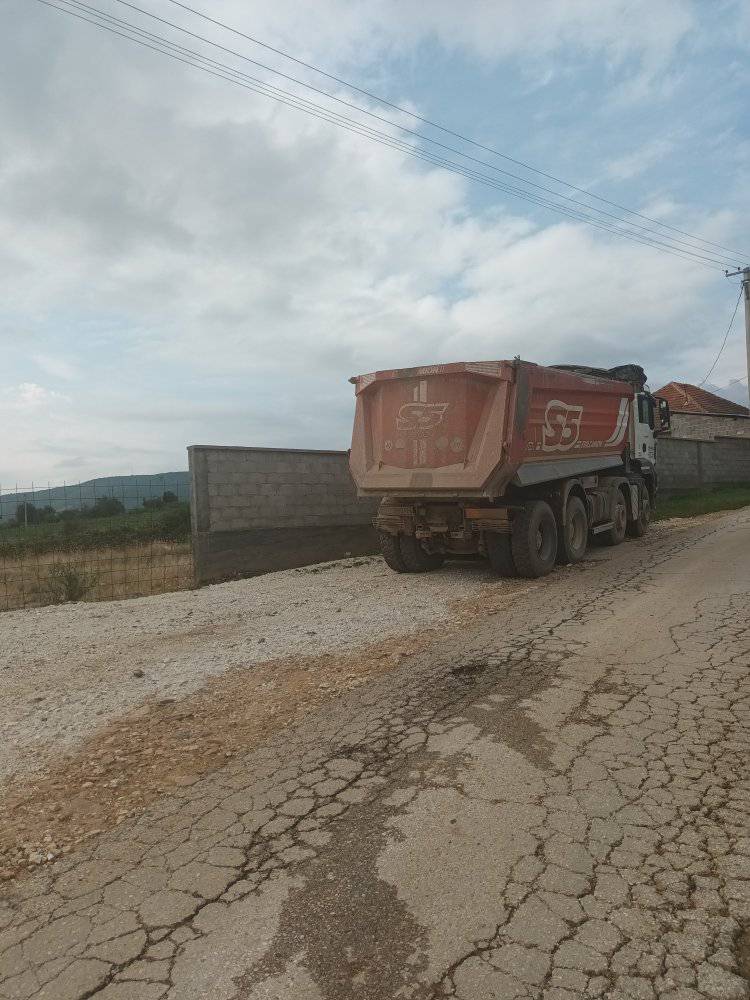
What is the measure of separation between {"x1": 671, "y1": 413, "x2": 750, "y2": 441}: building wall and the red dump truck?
26076 millimetres

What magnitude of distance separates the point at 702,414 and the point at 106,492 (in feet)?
104

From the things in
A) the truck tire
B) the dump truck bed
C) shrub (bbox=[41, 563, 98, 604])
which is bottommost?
shrub (bbox=[41, 563, 98, 604])

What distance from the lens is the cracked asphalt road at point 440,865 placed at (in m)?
2.22

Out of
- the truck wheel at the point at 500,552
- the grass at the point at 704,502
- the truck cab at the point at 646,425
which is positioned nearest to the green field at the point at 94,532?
the truck wheel at the point at 500,552

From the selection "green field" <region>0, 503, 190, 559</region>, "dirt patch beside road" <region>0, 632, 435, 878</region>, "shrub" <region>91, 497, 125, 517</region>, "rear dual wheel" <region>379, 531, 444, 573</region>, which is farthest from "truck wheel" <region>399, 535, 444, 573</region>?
"shrub" <region>91, 497, 125, 517</region>

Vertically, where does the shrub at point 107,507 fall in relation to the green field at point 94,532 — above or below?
above

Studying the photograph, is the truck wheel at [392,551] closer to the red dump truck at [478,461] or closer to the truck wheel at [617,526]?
the red dump truck at [478,461]

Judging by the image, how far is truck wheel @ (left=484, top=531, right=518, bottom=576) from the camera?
9.08 meters

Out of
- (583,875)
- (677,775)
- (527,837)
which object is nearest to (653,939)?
(583,875)

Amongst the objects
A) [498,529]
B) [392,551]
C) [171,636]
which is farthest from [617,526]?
[171,636]

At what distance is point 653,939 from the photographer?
2289mm

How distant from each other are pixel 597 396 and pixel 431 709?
8129 mm

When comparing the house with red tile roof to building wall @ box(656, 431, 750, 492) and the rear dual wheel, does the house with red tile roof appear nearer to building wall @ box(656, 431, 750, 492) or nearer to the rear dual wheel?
building wall @ box(656, 431, 750, 492)

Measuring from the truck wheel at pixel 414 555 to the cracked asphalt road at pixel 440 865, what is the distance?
5.20 m
